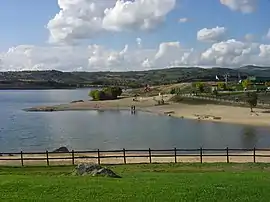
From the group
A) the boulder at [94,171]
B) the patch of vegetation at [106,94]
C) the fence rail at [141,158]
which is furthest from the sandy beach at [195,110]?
the boulder at [94,171]

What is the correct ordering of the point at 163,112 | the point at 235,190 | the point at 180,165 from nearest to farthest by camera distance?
the point at 235,190
the point at 180,165
the point at 163,112

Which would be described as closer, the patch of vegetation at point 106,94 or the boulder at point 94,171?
the boulder at point 94,171

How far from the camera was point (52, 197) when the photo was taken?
11.7 metres

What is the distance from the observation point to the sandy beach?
79.0 m

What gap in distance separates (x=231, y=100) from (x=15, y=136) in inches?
2573

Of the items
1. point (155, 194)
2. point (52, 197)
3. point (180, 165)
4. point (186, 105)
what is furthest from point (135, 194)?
point (186, 105)

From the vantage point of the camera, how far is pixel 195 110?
10094 centimetres

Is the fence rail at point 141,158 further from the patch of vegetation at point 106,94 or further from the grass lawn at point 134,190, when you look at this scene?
the patch of vegetation at point 106,94

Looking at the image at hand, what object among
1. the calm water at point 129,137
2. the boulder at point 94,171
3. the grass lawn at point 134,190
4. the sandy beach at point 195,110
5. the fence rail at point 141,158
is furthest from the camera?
the sandy beach at point 195,110

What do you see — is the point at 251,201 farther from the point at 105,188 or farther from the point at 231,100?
the point at 231,100

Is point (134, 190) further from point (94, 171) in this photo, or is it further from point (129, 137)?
point (129, 137)

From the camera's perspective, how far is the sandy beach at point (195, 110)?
79.0m

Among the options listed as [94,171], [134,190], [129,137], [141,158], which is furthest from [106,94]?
[134,190]

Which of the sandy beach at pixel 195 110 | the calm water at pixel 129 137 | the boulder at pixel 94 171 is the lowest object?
the sandy beach at pixel 195 110
